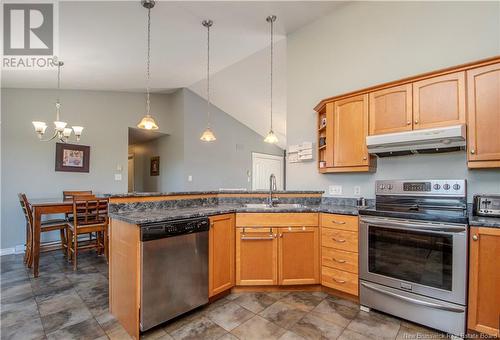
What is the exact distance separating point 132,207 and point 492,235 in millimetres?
2712

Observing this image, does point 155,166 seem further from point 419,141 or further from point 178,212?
point 419,141

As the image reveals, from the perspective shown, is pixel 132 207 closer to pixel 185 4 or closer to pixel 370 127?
pixel 185 4

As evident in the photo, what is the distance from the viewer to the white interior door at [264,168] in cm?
664

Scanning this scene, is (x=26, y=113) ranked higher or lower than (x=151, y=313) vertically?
higher

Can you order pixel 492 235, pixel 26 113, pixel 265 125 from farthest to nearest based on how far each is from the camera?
pixel 265 125 < pixel 26 113 < pixel 492 235

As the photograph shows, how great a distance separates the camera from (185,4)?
8.70 feet

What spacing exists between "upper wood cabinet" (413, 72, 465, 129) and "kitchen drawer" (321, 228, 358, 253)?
115 centimetres

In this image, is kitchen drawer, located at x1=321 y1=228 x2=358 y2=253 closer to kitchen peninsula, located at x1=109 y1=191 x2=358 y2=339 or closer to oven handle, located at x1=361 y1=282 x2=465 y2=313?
kitchen peninsula, located at x1=109 y1=191 x2=358 y2=339

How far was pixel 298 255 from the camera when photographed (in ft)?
8.02

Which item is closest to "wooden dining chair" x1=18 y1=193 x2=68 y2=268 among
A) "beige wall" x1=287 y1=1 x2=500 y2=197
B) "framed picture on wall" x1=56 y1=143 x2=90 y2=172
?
"framed picture on wall" x1=56 y1=143 x2=90 y2=172

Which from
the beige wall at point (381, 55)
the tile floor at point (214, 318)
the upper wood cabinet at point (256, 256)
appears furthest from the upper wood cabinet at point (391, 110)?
the tile floor at point (214, 318)

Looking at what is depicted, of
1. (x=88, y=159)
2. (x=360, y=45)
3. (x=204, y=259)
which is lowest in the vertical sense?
(x=204, y=259)

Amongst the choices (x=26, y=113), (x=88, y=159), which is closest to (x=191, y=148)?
(x=88, y=159)

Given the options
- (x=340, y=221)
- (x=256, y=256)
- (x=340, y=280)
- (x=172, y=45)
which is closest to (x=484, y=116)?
(x=340, y=221)
